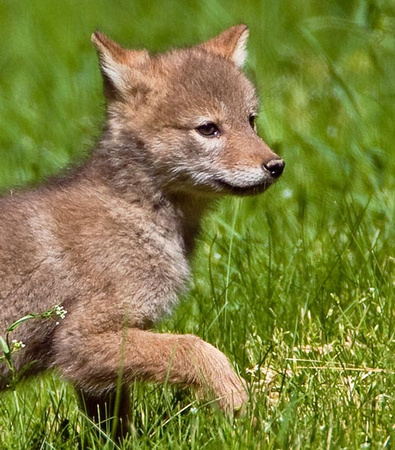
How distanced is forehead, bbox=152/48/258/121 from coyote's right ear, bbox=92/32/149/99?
0.13m

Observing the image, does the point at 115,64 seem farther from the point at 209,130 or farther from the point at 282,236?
the point at 282,236

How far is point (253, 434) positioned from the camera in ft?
13.4

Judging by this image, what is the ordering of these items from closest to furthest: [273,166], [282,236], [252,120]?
[273,166] → [252,120] → [282,236]

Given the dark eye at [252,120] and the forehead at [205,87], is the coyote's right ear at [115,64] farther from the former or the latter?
the dark eye at [252,120]

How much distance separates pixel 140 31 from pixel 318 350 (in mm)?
6090

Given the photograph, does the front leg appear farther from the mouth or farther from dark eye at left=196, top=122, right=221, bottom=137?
dark eye at left=196, top=122, right=221, bottom=137

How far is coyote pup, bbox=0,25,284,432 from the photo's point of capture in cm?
454

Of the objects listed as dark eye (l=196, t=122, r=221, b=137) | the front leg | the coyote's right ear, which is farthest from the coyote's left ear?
the front leg

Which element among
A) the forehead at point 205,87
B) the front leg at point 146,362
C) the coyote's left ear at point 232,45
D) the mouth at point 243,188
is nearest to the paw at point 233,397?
the front leg at point 146,362

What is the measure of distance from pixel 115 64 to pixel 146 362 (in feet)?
4.50

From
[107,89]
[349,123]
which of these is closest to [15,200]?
[107,89]

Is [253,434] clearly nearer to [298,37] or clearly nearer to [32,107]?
[32,107]

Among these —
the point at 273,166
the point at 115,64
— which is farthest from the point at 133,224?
the point at 115,64

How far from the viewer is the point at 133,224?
15.9ft
